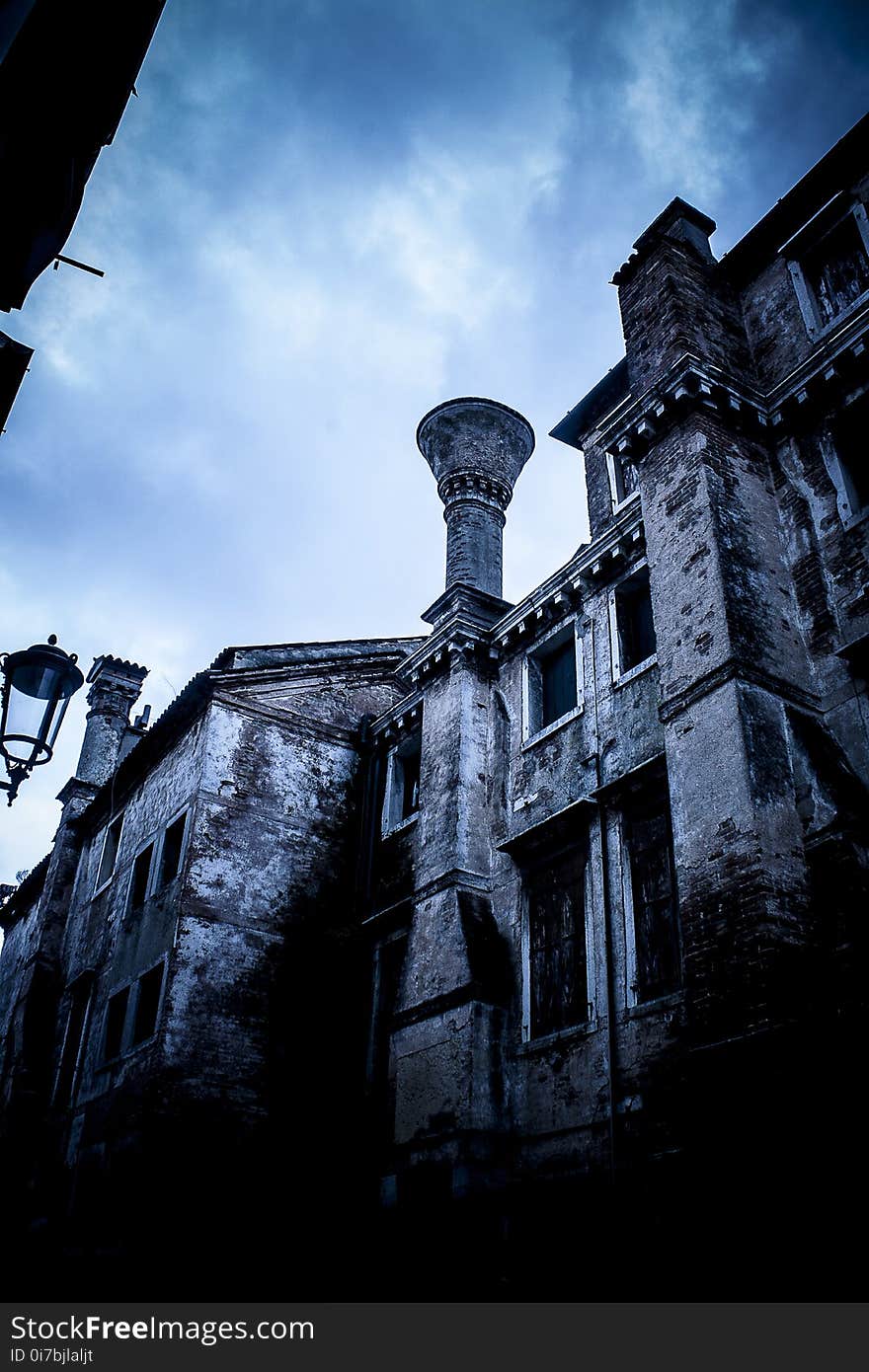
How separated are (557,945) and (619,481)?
6.89 m

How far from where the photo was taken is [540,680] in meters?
13.2

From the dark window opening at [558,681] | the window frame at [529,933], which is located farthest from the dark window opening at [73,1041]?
the dark window opening at [558,681]

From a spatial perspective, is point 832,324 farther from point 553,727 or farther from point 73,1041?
point 73,1041

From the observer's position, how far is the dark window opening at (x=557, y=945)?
10.4 metres

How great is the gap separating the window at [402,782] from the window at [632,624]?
4.46 meters

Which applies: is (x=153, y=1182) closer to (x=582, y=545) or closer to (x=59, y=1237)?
(x=59, y=1237)

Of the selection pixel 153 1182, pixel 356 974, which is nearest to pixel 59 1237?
pixel 153 1182

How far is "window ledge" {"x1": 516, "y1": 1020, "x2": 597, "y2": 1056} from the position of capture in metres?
9.84

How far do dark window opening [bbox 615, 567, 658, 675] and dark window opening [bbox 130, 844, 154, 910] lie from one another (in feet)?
29.7

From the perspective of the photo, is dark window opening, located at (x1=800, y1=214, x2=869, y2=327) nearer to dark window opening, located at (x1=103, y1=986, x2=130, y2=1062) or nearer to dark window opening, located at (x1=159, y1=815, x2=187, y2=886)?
dark window opening, located at (x1=159, y1=815, x2=187, y2=886)

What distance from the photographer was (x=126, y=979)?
49.8ft

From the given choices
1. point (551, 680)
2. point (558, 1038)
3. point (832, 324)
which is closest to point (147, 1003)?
point (558, 1038)

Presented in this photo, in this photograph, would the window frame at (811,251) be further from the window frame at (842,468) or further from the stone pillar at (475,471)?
the stone pillar at (475,471)

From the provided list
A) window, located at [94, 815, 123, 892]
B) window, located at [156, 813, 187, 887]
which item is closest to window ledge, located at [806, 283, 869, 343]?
window, located at [156, 813, 187, 887]
